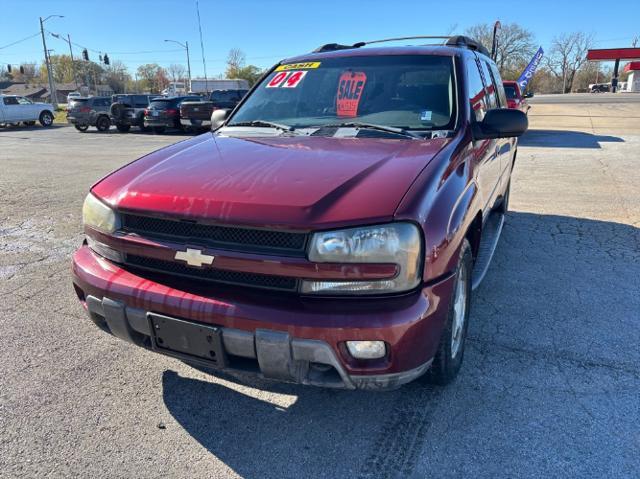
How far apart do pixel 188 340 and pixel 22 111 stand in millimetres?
32714

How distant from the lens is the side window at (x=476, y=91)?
3.28 meters

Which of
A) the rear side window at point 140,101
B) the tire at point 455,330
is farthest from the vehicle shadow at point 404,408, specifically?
the rear side window at point 140,101

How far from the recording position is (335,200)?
2039 mm

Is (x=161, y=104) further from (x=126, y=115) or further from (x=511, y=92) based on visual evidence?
(x=511, y=92)

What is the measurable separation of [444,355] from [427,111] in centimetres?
154

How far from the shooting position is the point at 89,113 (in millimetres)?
24812

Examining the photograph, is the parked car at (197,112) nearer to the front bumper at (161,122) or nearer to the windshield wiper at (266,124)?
the front bumper at (161,122)

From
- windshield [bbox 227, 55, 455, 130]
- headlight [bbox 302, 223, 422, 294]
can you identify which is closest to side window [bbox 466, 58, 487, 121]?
windshield [bbox 227, 55, 455, 130]

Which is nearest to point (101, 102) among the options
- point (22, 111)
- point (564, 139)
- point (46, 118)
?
point (22, 111)

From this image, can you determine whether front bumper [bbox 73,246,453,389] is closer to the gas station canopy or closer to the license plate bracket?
the license plate bracket

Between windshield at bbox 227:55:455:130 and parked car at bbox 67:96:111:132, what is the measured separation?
24.4 m

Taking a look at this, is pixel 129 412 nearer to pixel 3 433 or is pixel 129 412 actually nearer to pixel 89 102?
pixel 3 433

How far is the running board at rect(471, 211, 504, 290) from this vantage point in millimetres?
3244

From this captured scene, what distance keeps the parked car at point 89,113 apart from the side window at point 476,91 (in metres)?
25.2
